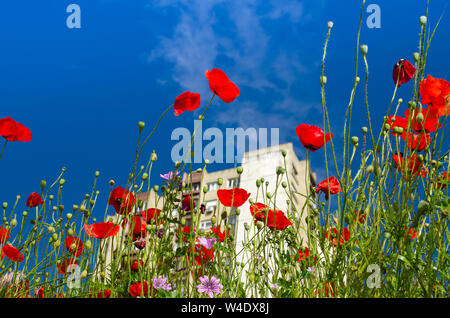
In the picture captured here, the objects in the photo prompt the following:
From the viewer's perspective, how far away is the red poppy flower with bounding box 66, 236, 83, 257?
150 centimetres

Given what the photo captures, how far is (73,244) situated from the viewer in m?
1.47

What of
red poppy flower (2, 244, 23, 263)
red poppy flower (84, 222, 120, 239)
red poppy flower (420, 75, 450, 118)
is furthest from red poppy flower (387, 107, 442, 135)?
red poppy flower (2, 244, 23, 263)

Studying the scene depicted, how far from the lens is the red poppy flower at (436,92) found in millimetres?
1295

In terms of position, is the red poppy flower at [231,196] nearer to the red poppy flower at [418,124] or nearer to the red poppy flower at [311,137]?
the red poppy flower at [311,137]

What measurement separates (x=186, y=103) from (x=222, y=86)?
0.14 m

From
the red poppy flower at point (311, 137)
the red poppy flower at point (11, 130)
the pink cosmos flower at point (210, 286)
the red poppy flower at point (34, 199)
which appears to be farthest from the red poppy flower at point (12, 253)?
the red poppy flower at point (311, 137)

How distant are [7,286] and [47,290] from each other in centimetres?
12

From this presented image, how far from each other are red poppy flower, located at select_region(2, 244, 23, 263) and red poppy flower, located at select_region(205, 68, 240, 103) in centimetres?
88

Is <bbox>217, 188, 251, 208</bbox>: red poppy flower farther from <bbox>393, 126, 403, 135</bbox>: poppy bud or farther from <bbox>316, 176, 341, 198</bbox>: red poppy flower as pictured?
<bbox>393, 126, 403, 135</bbox>: poppy bud

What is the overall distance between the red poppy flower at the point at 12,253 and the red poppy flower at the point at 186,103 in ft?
2.39

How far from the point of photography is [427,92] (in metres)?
1.31

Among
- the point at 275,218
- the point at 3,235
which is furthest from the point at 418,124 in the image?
the point at 3,235
